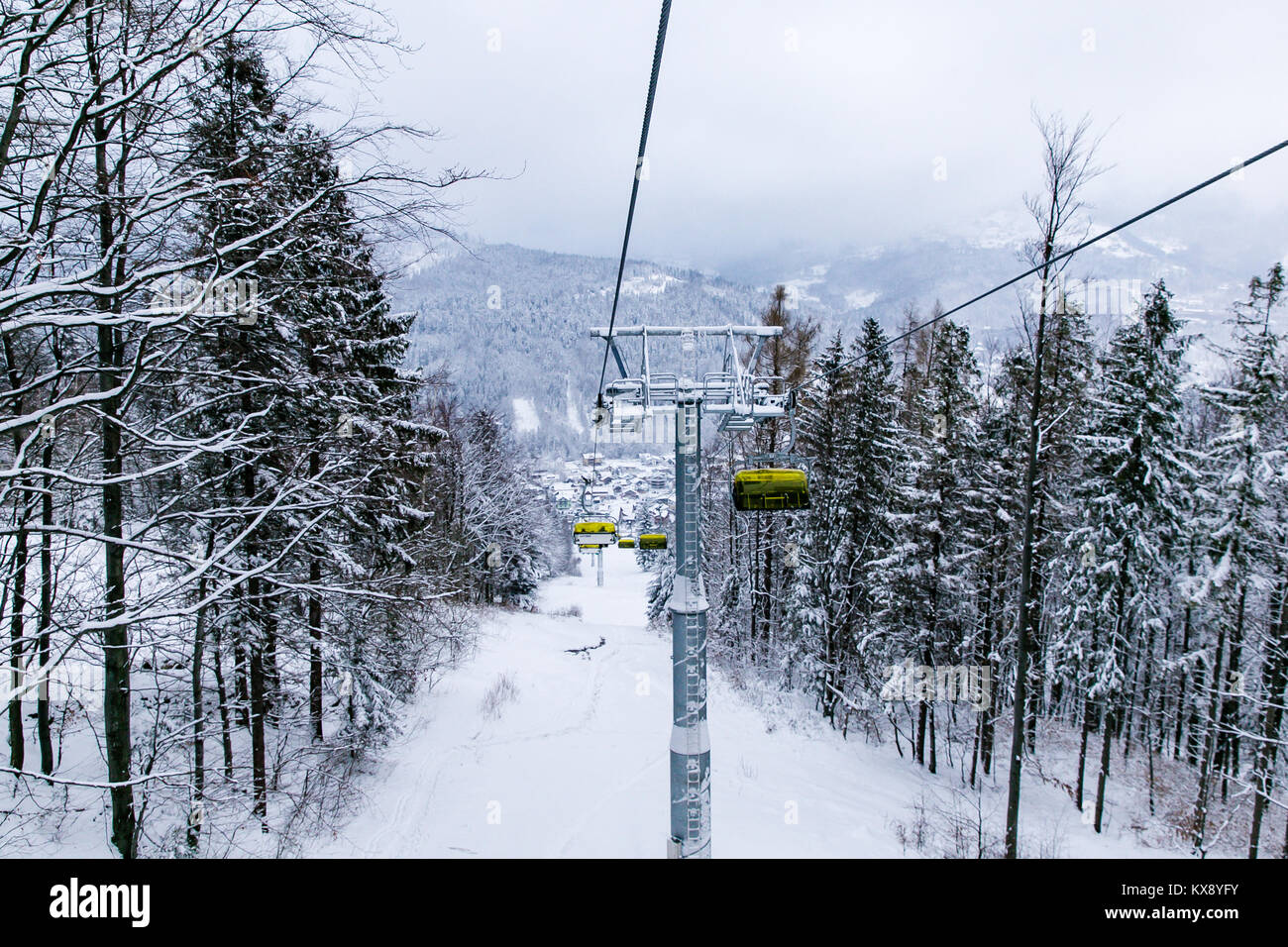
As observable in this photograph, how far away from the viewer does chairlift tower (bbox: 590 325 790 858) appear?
6.80 metres

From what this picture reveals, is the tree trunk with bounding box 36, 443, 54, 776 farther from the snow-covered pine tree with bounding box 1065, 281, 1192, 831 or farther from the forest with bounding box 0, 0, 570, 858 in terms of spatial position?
the snow-covered pine tree with bounding box 1065, 281, 1192, 831

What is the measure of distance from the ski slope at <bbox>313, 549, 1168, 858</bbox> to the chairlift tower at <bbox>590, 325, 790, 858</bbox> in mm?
3237

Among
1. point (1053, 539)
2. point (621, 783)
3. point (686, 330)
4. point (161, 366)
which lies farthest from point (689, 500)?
point (1053, 539)

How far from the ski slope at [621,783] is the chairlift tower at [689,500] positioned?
3.24 meters

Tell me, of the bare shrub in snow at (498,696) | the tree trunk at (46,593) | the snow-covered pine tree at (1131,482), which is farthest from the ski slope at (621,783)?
the snow-covered pine tree at (1131,482)

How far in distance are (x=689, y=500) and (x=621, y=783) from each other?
776 centimetres

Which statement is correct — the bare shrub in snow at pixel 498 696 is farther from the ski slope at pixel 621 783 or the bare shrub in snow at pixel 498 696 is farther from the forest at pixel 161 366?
the forest at pixel 161 366

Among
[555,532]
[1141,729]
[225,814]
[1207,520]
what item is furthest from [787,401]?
[555,532]

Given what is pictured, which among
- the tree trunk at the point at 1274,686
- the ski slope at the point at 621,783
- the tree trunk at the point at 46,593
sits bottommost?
the ski slope at the point at 621,783

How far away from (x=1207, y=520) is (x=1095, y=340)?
7514 mm

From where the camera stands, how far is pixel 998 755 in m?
18.8

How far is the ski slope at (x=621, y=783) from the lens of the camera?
974 cm
